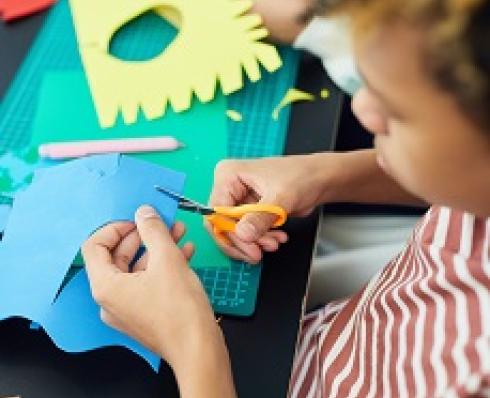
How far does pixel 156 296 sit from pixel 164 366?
0.20 ft

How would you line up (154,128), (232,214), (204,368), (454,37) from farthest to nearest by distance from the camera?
(154,128) < (232,214) < (204,368) < (454,37)

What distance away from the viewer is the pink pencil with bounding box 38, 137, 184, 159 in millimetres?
752

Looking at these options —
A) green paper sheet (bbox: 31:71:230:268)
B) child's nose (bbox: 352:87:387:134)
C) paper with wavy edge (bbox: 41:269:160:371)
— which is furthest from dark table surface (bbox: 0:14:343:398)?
child's nose (bbox: 352:87:387:134)

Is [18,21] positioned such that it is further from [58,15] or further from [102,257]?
[102,257]

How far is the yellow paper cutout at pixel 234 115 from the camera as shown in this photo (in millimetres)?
801

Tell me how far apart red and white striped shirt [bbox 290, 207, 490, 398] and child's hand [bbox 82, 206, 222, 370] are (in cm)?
13

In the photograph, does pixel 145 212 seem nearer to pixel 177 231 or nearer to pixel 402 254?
pixel 177 231

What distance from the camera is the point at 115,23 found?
34.2 inches

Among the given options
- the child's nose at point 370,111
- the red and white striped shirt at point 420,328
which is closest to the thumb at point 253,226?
the red and white striped shirt at point 420,328

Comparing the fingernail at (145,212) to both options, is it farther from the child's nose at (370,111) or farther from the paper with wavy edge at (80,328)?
the child's nose at (370,111)

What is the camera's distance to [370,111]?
457mm

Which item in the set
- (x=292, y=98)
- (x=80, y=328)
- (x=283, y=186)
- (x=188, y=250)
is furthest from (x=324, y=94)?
(x=80, y=328)

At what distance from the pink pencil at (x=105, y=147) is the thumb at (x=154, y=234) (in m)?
0.13

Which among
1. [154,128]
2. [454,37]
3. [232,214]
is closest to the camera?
[454,37]
